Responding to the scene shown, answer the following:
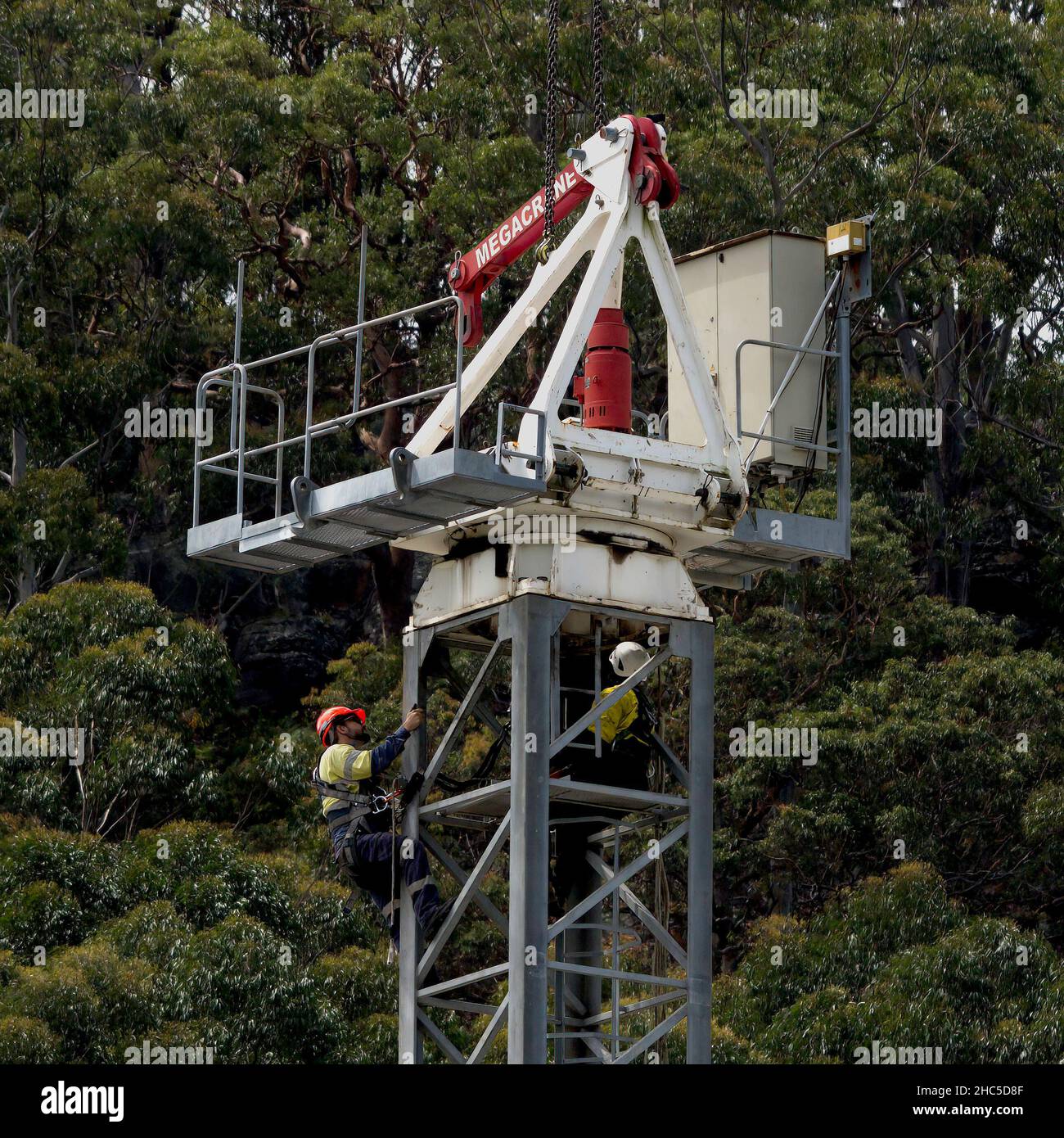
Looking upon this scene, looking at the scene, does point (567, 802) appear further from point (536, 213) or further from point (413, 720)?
point (536, 213)

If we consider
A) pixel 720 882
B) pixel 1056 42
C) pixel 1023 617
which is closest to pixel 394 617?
pixel 720 882

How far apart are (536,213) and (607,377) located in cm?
149

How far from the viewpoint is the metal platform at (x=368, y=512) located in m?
12.5

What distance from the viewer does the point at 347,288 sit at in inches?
1222

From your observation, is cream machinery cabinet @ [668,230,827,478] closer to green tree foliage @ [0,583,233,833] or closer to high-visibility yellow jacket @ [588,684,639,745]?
high-visibility yellow jacket @ [588,684,639,745]

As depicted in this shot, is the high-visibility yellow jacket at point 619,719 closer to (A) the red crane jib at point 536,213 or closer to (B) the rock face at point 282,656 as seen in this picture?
(A) the red crane jib at point 536,213

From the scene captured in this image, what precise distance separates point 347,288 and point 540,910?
19605 millimetres

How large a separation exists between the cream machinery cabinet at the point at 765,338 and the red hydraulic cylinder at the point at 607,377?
49cm

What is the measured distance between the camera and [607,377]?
46.6 feet

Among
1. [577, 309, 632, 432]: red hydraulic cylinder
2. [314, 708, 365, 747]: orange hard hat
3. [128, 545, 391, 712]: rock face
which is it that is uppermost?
[128, 545, 391, 712]: rock face

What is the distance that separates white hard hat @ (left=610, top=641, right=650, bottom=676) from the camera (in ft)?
44.9

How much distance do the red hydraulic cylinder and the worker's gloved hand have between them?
2032mm

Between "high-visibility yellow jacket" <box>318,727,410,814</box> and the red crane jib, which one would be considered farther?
the red crane jib

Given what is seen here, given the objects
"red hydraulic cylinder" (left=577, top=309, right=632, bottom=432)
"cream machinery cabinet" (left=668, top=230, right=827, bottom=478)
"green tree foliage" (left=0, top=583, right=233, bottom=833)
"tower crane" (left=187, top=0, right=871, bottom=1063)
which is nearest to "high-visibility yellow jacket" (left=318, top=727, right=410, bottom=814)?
"tower crane" (left=187, top=0, right=871, bottom=1063)
